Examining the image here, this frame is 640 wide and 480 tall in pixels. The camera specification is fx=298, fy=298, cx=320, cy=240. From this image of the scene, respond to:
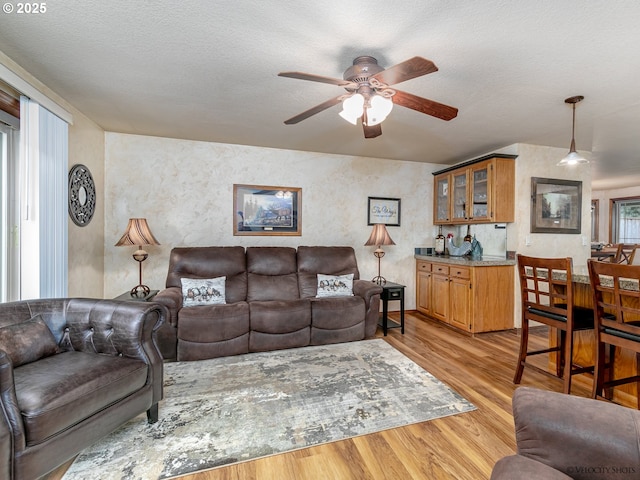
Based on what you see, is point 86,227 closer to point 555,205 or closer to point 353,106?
point 353,106

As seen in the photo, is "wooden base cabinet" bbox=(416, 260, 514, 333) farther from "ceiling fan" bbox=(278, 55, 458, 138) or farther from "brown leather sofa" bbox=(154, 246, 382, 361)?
"ceiling fan" bbox=(278, 55, 458, 138)

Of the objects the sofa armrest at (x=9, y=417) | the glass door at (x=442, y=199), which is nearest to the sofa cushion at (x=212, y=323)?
the sofa armrest at (x=9, y=417)

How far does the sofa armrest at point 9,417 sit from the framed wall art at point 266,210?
2.75 m

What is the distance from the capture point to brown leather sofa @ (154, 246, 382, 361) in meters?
2.80

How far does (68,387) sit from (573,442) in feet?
6.52

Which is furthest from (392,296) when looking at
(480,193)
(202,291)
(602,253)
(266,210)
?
(602,253)


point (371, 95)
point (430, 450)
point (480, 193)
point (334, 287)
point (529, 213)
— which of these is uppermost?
point (371, 95)

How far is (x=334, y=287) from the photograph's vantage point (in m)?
3.53

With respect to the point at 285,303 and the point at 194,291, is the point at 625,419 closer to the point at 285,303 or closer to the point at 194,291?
the point at 285,303

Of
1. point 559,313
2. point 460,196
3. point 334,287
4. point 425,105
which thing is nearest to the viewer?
point 425,105

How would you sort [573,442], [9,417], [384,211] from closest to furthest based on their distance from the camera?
1. [573,442]
2. [9,417]
3. [384,211]

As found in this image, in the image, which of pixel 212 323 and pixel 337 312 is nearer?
pixel 212 323

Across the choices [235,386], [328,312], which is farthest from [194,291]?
[328,312]

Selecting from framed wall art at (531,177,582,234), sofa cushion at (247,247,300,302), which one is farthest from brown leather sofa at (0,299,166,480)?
framed wall art at (531,177,582,234)
